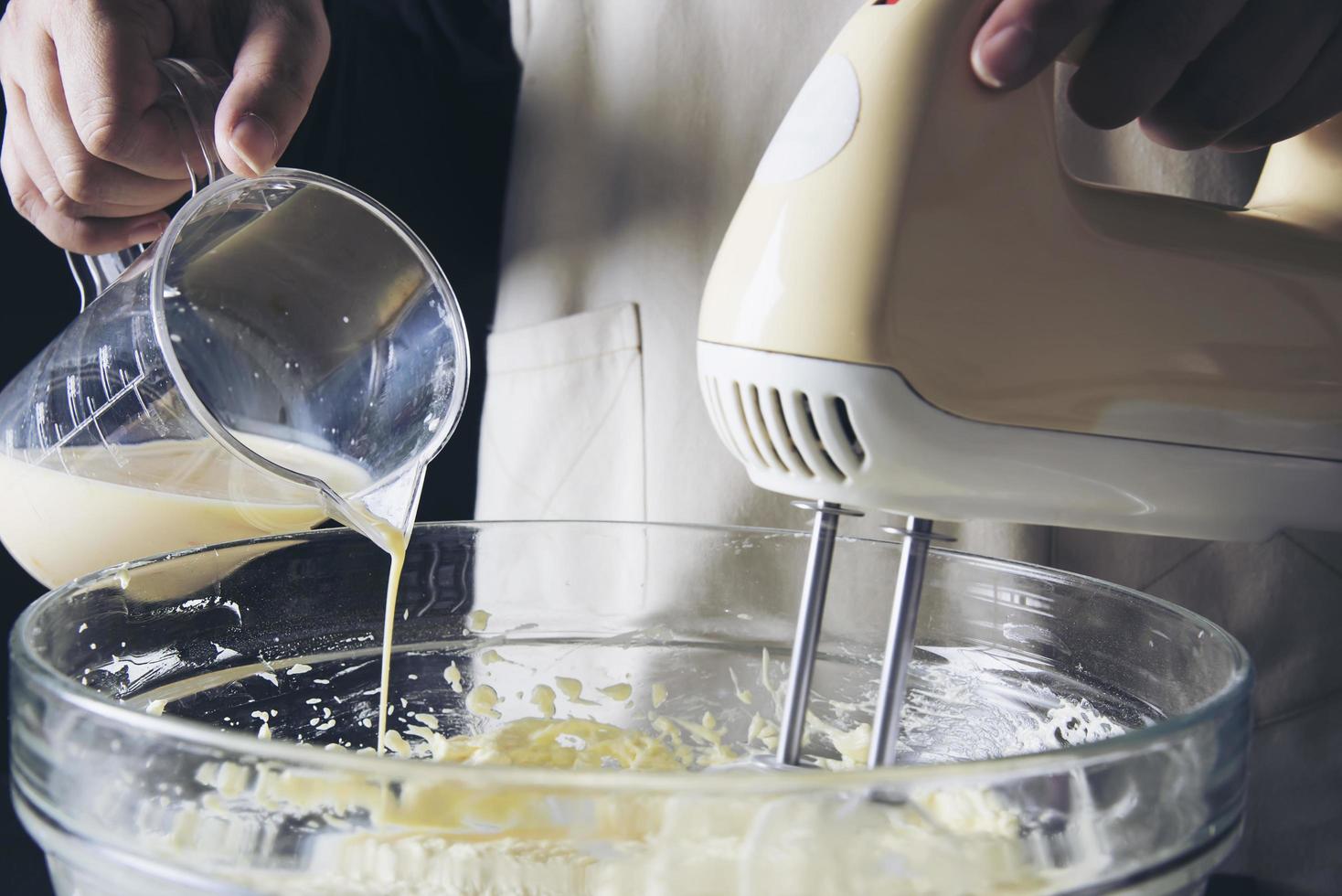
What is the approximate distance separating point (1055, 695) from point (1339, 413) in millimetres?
195

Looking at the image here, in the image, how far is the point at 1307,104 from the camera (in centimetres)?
51

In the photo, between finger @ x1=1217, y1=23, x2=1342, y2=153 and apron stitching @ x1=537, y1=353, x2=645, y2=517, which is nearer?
finger @ x1=1217, y1=23, x2=1342, y2=153

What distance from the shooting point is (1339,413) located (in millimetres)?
476

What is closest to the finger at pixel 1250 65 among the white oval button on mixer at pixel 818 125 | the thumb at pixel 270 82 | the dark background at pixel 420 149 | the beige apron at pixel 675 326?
the white oval button on mixer at pixel 818 125

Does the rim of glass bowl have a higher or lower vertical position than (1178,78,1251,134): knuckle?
lower

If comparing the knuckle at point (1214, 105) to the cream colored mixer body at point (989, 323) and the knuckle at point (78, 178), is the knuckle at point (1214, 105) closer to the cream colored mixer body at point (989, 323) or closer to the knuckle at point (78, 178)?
the cream colored mixer body at point (989, 323)

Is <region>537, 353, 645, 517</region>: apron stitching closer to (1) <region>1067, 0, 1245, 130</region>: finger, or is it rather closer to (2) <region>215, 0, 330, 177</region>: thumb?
(2) <region>215, 0, 330, 177</region>: thumb

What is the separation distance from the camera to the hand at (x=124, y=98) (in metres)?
0.68

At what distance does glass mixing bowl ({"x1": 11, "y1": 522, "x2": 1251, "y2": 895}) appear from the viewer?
1.10 ft

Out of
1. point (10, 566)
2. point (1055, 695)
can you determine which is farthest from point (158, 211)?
point (10, 566)

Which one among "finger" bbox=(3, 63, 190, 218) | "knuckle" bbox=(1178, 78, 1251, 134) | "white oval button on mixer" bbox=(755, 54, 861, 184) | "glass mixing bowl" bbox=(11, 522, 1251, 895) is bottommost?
"glass mixing bowl" bbox=(11, 522, 1251, 895)

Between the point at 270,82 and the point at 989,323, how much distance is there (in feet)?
1.48

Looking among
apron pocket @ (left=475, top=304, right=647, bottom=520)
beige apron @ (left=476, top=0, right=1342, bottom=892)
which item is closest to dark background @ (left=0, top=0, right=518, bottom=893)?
beige apron @ (left=476, top=0, right=1342, bottom=892)

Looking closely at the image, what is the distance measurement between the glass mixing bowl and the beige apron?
0.19 meters
